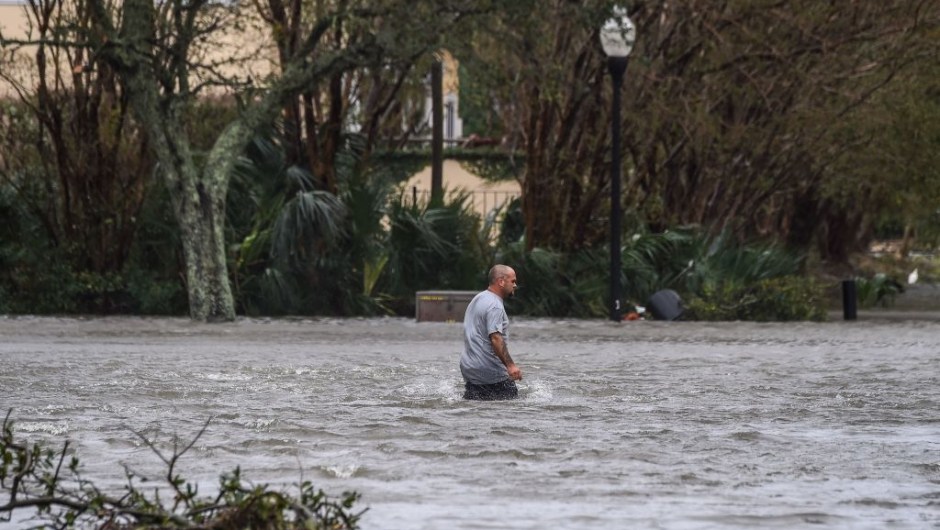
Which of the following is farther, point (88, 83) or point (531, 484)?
point (88, 83)

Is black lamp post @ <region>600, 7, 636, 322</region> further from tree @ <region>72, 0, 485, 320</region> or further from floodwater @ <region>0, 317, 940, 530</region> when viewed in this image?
floodwater @ <region>0, 317, 940, 530</region>

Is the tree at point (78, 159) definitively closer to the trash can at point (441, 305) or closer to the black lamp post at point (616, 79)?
the trash can at point (441, 305)

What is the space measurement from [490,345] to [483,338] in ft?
0.27

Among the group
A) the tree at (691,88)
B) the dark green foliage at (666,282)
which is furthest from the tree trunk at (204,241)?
the dark green foliage at (666,282)

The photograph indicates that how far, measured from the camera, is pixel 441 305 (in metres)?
29.4

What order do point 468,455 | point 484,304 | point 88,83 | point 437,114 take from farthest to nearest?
point 437,114
point 88,83
point 484,304
point 468,455

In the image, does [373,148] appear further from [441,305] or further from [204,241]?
[204,241]

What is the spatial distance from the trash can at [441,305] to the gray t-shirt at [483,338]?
506 inches

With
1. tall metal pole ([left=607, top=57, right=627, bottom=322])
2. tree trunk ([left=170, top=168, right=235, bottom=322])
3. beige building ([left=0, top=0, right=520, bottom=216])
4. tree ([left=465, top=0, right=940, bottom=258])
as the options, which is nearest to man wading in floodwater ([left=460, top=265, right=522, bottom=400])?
tall metal pole ([left=607, top=57, right=627, bottom=322])

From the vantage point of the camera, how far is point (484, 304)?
1612cm

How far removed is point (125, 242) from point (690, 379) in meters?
14.1

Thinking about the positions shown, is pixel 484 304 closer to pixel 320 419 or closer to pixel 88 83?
pixel 320 419

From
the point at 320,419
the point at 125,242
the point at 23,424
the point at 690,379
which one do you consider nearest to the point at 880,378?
the point at 690,379

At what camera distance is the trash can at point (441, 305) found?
2933 cm
